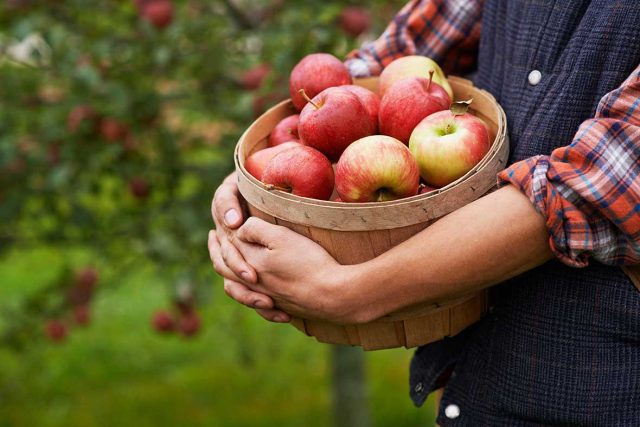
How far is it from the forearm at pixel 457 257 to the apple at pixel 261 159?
1.00ft

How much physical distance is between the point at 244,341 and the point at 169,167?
59.0 inches

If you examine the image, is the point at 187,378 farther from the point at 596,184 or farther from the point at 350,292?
the point at 596,184

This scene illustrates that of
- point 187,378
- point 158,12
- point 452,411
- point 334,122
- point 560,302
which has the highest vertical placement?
point 334,122

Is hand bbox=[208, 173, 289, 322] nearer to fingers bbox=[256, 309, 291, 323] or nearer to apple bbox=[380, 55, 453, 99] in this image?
fingers bbox=[256, 309, 291, 323]

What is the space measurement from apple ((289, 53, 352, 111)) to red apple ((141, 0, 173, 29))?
104 centimetres

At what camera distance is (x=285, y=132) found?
58.4 inches

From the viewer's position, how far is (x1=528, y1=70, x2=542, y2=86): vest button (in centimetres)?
130

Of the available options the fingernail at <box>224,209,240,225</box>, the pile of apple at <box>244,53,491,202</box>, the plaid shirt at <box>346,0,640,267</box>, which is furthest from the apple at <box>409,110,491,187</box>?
the fingernail at <box>224,209,240,225</box>

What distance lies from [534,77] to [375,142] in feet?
0.95

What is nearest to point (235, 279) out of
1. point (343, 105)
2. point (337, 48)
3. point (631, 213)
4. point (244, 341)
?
point (343, 105)

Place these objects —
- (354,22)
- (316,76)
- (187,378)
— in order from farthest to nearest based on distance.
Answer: (187,378)
(354,22)
(316,76)

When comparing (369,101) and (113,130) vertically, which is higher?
(369,101)

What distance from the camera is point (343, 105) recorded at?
4.38 feet

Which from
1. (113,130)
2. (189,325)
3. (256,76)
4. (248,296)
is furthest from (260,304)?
(189,325)
